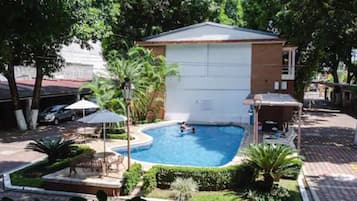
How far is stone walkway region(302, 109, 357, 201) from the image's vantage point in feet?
38.7

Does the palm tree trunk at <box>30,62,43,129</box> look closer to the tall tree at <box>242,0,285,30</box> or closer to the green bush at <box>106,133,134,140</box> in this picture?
the green bush at <box>106,133,134,140</box>

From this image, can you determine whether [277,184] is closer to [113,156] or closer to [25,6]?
[113,156]

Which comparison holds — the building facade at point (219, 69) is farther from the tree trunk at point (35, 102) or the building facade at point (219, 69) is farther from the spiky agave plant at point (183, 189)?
the spiky agave plant at point (183, 189)

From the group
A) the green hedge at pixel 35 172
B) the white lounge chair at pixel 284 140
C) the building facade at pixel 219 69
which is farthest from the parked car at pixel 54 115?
the white lounge chair at pixel 284 140

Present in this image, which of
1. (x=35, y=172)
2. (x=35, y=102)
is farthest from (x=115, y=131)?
(x=35, y=172)

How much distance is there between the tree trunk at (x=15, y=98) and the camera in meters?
22.8

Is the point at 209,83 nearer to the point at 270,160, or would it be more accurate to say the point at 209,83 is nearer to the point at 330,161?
the point at 330,161

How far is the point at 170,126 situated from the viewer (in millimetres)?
25500

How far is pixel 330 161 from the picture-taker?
621 inches

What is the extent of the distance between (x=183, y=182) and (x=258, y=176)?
9.03 feet

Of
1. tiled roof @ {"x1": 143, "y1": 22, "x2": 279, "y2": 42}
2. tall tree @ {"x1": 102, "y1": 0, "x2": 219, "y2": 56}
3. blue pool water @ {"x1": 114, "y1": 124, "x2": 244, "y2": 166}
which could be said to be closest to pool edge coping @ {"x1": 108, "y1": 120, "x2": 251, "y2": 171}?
blue pool water @ {"x1": 114, "y1": 124, "x2": 244, "y2": 166}

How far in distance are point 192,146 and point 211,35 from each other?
988cm

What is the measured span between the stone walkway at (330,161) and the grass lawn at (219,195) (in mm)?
590

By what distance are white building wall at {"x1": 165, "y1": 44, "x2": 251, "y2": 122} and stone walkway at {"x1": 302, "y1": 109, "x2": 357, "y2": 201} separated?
5.49m
